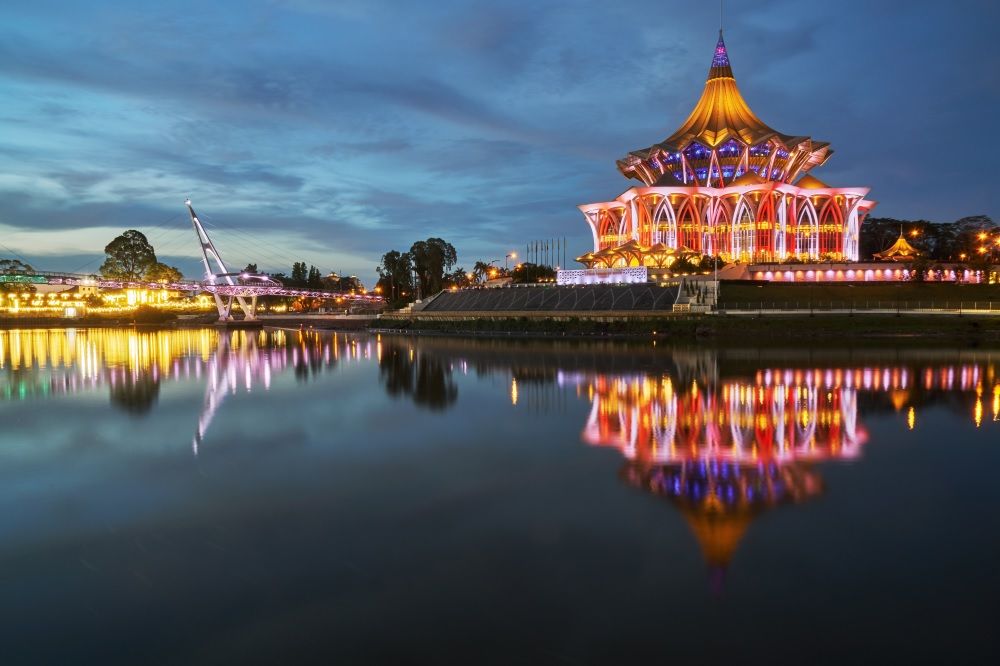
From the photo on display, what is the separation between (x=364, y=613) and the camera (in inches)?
254

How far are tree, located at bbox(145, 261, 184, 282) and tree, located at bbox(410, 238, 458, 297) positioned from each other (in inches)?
1275

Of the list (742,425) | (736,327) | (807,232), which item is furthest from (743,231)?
(742,425)

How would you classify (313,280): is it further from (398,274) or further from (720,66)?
(720,66)

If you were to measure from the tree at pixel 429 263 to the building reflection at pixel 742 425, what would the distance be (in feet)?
227

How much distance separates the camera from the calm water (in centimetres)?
601

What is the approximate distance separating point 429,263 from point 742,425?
7949cm

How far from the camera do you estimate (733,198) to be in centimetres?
7012

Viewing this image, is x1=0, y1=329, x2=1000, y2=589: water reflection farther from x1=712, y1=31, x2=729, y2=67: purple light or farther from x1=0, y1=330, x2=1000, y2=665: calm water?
x1=712, y1=31, x2=729, y2=67: purple light

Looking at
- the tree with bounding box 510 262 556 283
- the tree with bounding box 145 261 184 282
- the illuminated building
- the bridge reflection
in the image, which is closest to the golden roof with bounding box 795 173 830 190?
the illuminated building

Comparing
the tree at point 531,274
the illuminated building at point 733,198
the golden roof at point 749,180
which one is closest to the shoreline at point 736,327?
the illuminated building at point 733,198

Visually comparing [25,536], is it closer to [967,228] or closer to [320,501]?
[320,501]

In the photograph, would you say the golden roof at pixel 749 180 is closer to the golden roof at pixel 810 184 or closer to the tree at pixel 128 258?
the golden roof at pixel 810 184

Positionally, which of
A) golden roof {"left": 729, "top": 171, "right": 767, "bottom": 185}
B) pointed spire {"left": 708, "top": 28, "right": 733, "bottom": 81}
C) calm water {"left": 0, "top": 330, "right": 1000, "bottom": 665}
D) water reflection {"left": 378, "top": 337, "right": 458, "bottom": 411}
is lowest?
calm water {"left": 0, "top": 330, "right": 1000, "bottom": 665}

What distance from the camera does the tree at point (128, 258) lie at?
3671 inches
